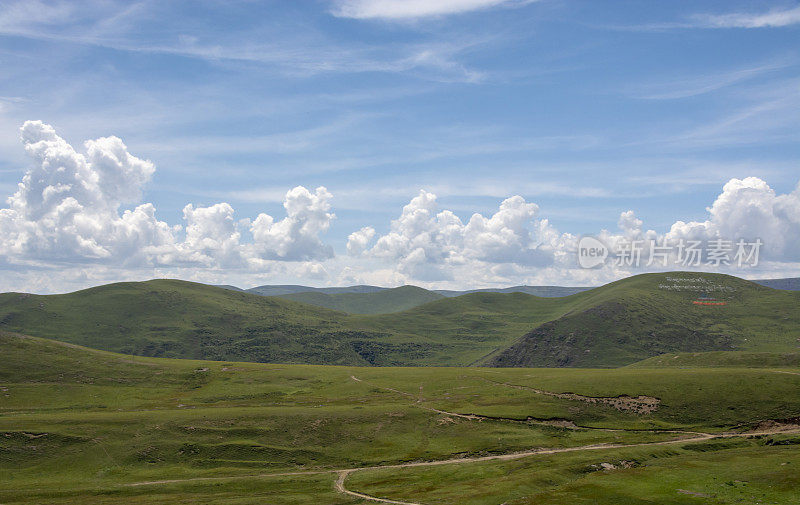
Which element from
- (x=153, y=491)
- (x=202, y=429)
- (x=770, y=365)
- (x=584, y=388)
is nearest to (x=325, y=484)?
(x=153, y=491)

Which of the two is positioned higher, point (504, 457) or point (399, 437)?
point (504, 457)

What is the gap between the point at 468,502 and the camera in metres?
61.1

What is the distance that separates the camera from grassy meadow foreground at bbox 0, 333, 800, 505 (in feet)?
219

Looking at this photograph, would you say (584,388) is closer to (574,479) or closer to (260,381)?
(574,479)

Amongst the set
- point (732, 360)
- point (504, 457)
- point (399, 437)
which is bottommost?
point (399, 437)

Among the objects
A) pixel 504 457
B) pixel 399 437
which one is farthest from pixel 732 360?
pixel 399 437

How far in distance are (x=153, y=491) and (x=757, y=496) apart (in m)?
79.1

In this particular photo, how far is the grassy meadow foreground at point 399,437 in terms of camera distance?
66.6 metres

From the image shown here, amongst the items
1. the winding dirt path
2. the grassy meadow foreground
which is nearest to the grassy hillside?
the grassy meadow foreground

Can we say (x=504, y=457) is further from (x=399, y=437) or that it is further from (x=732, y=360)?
(x=732, y=360)

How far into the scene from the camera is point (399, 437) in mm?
98875

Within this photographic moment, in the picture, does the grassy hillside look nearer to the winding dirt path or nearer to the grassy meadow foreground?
the grassy meadow foreground

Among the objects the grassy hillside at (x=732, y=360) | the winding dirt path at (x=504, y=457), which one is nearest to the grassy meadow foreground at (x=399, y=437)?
the winding dirt path at (x=504, y=457)

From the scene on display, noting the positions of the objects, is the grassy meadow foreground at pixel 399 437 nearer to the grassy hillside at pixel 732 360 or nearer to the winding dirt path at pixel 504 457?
the winding dirt path at pixel 504 457
